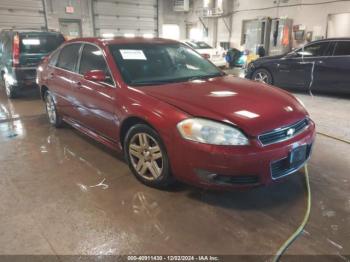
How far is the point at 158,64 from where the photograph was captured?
10.1ft

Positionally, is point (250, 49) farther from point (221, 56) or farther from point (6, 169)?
point (6, 169)

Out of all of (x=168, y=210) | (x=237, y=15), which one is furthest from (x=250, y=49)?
(x=168, y=210)

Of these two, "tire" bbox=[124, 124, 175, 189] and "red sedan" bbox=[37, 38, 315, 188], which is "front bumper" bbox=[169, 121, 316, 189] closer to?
"red sedan" bbox=[37, 38, 315, 188]

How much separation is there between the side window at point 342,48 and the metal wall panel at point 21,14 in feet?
36.6

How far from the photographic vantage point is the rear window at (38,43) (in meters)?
6.23

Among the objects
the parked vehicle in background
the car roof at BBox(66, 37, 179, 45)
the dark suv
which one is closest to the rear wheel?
the car roof at BBox(66, 37, 179, 45)

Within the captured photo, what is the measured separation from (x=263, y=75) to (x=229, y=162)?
584 cm

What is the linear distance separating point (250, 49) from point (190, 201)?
11.1 m

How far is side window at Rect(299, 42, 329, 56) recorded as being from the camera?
6.46 metres

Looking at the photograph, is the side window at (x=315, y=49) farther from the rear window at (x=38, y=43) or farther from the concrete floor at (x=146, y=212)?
the rear window at (x=38, y=43)

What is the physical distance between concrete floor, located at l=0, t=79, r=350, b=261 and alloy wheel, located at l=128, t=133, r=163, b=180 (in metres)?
0.16

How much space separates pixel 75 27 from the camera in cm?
1349

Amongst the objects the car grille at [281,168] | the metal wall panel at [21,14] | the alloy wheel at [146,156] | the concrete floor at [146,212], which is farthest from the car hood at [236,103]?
the metal wall panel at [21,14]

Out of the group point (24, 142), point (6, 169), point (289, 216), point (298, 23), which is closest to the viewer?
point (289, 216)
